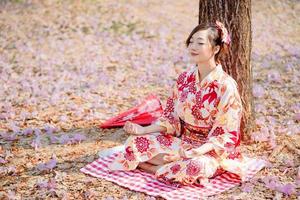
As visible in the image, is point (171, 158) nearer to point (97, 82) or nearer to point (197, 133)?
point (197, 133)

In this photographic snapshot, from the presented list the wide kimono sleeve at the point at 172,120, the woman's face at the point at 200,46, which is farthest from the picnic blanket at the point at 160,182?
the woman's face at the point at 200,46

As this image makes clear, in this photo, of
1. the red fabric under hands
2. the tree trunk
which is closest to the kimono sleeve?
the tree trunk

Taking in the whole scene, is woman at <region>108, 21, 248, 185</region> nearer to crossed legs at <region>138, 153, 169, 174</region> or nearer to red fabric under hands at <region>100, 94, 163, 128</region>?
crossed legs at <region>138, 153, 169, 174</region>

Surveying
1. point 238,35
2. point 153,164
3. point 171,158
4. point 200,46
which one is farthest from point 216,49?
point 153,164

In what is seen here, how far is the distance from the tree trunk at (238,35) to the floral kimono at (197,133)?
2.22ft

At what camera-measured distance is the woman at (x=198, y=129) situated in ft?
16.0

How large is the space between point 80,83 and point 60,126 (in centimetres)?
194

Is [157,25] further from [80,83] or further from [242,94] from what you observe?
[242,94]

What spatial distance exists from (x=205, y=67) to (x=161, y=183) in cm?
129

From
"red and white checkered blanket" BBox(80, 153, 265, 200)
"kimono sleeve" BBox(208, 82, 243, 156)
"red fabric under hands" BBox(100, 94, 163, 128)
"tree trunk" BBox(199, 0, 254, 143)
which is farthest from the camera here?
"red fabric under hands" BBox(100, 94, 163, 128)

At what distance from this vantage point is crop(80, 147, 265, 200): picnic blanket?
4.79 metres

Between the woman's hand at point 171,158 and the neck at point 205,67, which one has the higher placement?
the neck at point 205,67

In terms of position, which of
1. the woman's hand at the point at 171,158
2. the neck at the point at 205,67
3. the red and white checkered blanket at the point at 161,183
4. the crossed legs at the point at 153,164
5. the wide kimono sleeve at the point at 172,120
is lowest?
the red and white checkered blanket at the point at 161,183

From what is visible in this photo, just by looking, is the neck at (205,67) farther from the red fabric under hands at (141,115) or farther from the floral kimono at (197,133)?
the red fabric under hands at (141,115)
